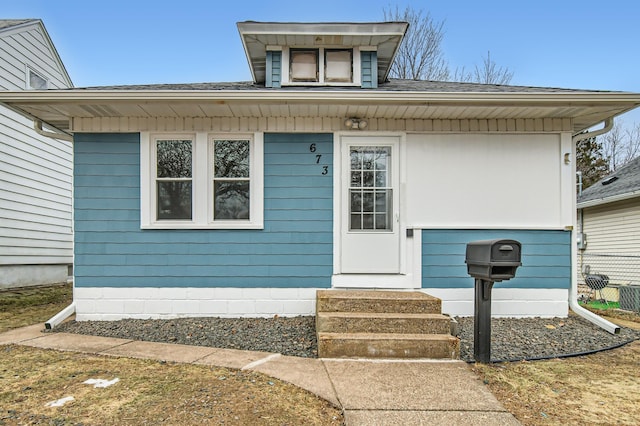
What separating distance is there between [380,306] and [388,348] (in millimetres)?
626

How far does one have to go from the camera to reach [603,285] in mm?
9227

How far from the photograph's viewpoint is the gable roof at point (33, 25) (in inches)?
315

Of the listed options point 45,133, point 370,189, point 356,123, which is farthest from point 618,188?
point 45,133

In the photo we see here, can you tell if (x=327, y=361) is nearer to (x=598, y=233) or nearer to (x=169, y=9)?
(x=598, y=233)

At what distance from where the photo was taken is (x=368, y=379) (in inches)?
128

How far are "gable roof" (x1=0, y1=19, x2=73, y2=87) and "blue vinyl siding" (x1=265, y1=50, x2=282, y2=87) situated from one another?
567 centimetres

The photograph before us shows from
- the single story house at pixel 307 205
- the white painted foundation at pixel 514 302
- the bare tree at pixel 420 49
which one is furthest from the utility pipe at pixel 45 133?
the bare tree at pixel 420 49

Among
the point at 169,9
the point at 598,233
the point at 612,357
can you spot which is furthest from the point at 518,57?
the point at 612,357

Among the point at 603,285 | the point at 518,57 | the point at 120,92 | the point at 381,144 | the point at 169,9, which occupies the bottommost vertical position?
the point at 603,285

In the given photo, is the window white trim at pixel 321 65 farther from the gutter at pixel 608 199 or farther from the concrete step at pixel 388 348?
the gutter at pixel 608 199

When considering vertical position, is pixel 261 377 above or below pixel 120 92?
below

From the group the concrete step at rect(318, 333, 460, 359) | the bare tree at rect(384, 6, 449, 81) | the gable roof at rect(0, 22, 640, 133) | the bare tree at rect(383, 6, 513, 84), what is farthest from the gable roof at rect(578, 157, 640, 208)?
the concrete step at rect(318, 333, 460, 359)

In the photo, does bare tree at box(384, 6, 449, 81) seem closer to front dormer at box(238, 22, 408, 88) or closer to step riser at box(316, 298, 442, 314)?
front dormer at box(238, 22, 408, 88)

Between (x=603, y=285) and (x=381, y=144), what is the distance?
24.0ft
